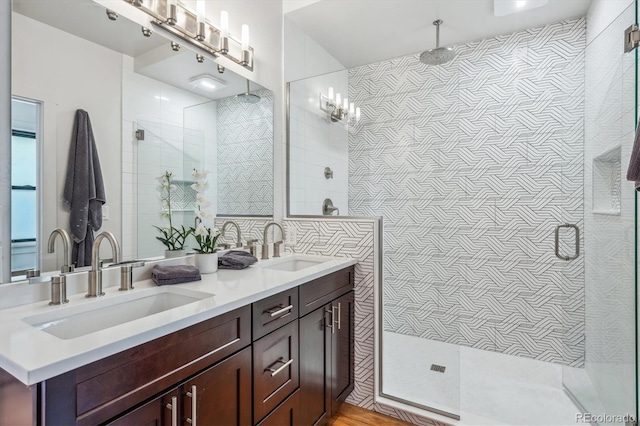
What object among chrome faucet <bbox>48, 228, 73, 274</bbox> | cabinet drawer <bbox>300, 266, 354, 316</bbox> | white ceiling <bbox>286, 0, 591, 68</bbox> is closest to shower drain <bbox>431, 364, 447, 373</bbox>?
cabinet drawer <bbox>300, 266, 354, 316</bbox>

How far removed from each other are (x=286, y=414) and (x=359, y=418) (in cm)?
75

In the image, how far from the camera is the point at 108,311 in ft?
3.73

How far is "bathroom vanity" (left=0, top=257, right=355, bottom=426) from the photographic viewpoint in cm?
73

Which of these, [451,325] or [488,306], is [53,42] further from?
[488,306]

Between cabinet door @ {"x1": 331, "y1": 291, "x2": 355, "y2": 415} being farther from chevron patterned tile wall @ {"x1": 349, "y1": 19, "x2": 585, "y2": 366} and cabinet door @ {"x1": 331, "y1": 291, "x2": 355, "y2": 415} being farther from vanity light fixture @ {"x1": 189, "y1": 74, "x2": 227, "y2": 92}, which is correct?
vanity light fixture @ {"x1": 189, "y1": 74, "x2": 227, "y2": 92}

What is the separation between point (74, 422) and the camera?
2.36 ft

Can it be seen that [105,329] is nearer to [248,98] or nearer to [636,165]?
[248,98]

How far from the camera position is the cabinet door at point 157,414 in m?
0.83

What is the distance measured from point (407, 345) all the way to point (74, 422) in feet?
6.34

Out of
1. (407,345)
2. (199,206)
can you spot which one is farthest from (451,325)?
(199,206)

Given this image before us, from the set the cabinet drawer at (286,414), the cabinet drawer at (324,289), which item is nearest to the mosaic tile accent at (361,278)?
the cabinet drawer at (324,289)

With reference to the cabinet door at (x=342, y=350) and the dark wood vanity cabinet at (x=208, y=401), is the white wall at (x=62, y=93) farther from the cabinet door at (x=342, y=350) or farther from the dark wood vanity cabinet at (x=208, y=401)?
the cabinet door at (x=342, y=350)

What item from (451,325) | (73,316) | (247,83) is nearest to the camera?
(73,316)

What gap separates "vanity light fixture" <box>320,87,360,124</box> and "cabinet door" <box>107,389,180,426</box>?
213 cm
